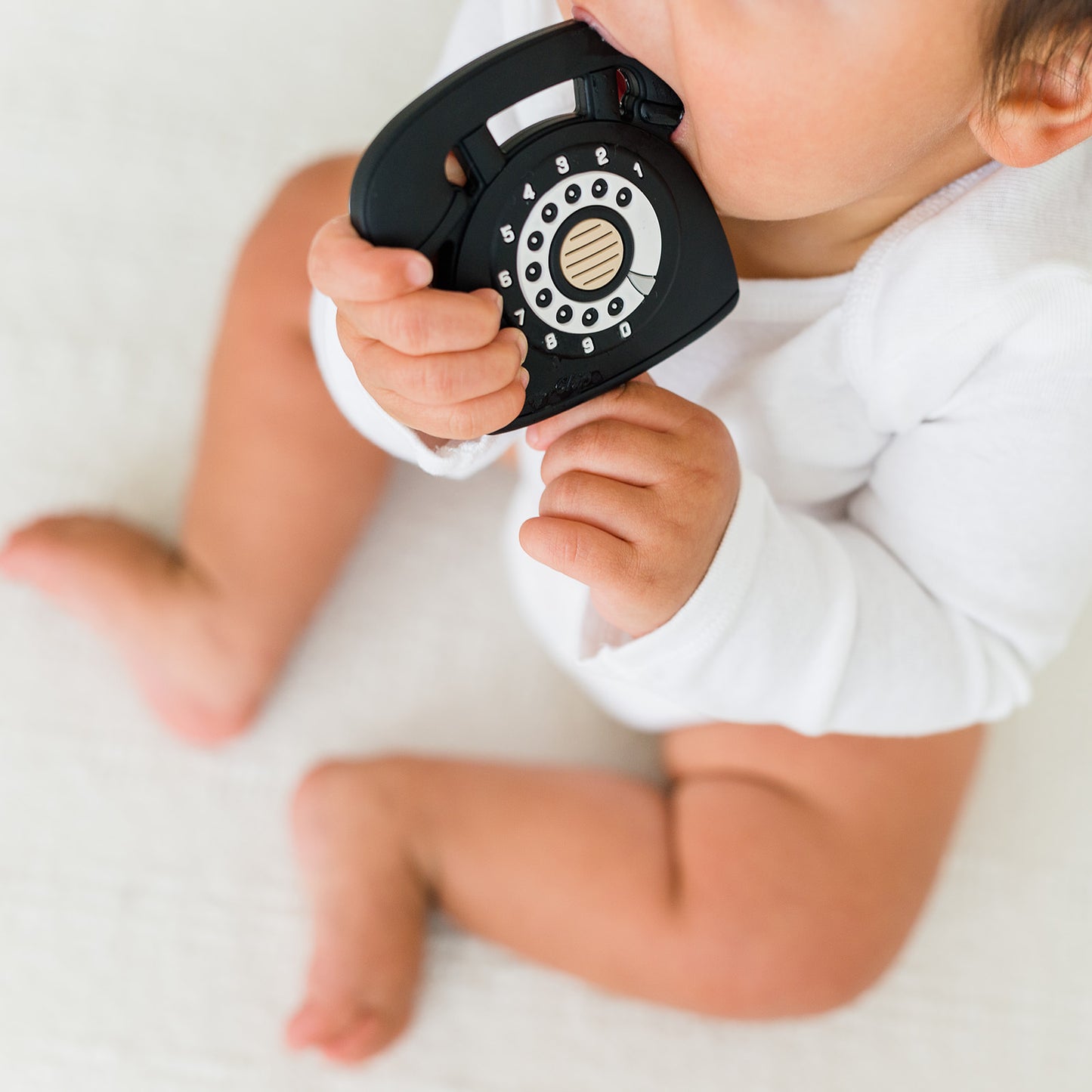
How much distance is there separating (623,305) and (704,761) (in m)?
0.35

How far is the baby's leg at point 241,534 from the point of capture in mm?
732

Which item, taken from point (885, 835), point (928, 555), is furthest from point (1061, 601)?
point (885, 835)

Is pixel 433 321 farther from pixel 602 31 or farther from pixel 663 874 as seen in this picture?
pixel 663 874

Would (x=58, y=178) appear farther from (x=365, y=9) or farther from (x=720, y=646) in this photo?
(x=720, y=646)

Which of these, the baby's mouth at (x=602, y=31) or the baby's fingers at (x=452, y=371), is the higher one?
the baby's mouth at (x=602, y=31)

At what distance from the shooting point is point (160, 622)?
29.4 inches

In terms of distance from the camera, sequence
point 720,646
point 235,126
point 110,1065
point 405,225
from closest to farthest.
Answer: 1. point 405,225
2. point 720,646
3. point 110,1065
4. point 235,126

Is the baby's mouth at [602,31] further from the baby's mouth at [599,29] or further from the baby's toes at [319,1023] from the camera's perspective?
the baby's toes at [319,1023]

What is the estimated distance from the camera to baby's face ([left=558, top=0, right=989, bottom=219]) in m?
0.42

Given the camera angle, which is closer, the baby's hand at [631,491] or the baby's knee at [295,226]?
the baby's hand at [631,491]

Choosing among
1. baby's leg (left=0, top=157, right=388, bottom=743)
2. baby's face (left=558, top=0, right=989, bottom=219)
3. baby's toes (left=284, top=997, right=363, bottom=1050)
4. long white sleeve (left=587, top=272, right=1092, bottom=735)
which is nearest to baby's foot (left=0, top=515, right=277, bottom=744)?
baby's leg (left=0, top=157, right=388, bottom=743)

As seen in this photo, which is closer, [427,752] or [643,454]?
[643,454]

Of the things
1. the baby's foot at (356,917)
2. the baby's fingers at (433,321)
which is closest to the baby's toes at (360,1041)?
the baby's foot at (356,917)

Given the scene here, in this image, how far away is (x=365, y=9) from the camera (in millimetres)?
954
